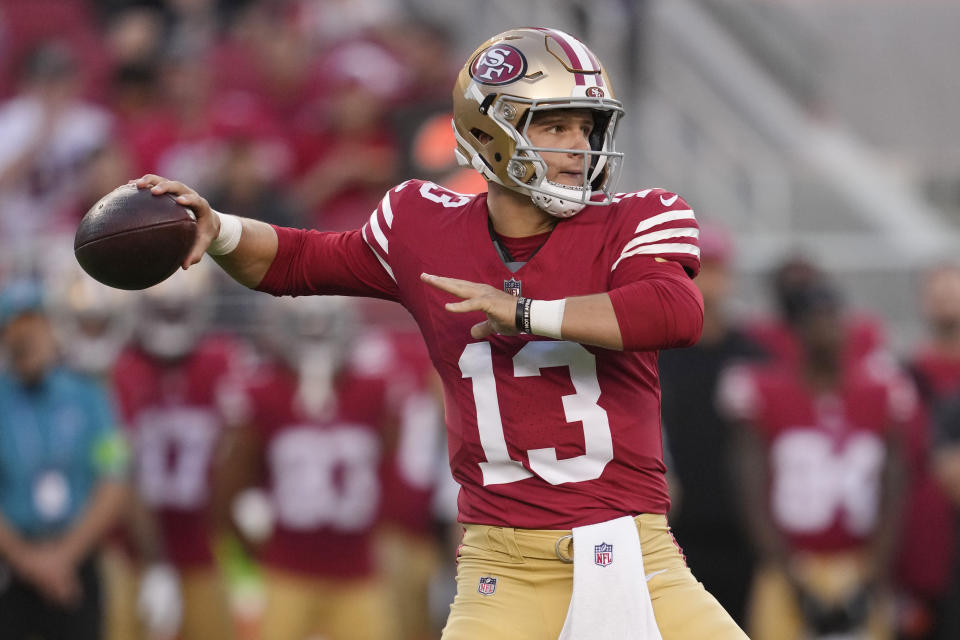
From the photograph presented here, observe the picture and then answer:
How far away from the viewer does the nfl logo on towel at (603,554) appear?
339 cm

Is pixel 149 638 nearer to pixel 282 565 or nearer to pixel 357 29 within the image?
pixel 282 565

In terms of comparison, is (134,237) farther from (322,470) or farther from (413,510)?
(413,510)

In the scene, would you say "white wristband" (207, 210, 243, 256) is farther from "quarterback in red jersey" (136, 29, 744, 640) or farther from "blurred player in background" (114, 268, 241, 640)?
"blurred player in background" (114, 268, 241, 640)

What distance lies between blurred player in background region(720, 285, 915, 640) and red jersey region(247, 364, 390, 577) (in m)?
1.74

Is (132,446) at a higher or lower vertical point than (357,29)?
lower

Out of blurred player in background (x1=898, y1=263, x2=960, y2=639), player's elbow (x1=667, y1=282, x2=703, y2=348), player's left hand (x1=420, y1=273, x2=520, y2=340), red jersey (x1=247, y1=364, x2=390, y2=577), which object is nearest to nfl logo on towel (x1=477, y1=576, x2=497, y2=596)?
player's left hand (x1=420, y1=273, x2=520, y2=340)

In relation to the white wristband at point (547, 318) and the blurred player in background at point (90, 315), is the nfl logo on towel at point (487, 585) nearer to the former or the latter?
the white wristband at point (547, 318)

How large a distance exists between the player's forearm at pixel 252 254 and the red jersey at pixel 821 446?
10.3ft

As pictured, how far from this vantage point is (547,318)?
3.25 metres

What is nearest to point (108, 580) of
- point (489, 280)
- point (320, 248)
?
point (320, 248)


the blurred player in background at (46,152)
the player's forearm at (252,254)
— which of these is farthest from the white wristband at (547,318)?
the blurred player in background at (46,152)

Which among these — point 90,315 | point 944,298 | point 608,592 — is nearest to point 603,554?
point 608,592

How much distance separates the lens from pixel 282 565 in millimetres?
6984

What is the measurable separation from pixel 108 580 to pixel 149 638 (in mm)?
613
